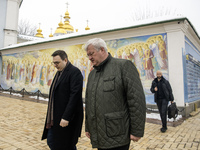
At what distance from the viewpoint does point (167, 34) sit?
795 cm

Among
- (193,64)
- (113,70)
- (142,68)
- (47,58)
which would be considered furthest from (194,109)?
(47,58)

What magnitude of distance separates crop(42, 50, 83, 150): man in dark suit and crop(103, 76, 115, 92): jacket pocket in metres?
0.77


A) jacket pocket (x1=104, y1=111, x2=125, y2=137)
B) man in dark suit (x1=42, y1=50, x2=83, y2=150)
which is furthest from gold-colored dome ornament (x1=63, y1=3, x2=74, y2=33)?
jacket pocket (x1=104, y1=111, x2=125, y2=137)

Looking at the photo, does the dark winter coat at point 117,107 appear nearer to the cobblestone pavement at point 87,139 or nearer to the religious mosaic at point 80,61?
the cobblestone pavement at point 87,139

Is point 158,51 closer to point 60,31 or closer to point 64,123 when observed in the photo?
point 64,123

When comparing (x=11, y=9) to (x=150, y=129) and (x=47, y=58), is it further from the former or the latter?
(x=150, y=129)

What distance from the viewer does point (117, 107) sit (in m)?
1.78

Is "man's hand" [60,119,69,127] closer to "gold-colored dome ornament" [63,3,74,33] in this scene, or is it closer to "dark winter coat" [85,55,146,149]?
"dark winter coat" [85,55,146,149]

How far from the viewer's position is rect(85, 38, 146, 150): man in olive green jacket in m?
1.74

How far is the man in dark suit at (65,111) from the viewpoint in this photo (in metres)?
2.46

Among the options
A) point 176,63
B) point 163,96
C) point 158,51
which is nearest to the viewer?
point 163,96

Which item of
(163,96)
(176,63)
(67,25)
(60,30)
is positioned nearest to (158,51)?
(176,63)

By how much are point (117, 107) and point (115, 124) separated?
170 mm

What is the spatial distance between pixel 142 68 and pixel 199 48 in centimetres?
555
